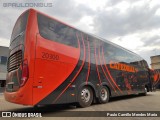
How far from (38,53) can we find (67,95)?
2092 mm

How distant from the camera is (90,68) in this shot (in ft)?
30.5

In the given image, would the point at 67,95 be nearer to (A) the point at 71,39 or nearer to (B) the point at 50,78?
(B) the point at 50,78

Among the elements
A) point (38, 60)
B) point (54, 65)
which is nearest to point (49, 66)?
point (54, 65)

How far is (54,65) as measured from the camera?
24.1 feet

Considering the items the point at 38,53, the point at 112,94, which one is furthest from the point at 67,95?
the point at 112,94

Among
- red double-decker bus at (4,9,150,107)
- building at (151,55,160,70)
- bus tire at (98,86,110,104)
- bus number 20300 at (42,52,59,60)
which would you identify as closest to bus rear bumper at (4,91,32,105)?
red double-decker bus at (4,9,150,107)

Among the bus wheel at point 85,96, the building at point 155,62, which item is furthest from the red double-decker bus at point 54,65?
the building at point 155,62

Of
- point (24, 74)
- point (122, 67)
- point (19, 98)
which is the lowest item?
point (19, 98)

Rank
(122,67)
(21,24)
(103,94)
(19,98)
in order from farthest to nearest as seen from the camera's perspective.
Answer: (122,67)
(103,94)
(21,24)
(19,98)

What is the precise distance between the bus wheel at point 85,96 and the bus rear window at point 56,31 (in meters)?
2.01

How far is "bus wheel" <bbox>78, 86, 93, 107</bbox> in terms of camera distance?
8.36 metres

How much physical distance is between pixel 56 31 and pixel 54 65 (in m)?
1.42

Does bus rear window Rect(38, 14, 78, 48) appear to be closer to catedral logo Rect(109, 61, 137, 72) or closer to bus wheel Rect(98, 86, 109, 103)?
bus wheel Rect(98, 86, 109, 103)

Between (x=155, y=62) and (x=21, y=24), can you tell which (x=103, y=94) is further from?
(x=155, y=62)
